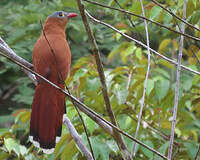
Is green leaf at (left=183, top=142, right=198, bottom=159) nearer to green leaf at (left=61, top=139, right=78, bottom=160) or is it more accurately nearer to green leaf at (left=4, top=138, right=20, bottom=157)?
green leaf at (left=61, top=139, right=78, bottom=160)

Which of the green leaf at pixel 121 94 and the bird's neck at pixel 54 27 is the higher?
the bird's neck at pixel 54 27

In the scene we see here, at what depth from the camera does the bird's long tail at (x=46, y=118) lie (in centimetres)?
160

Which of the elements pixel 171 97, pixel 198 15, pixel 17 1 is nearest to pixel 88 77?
pixel 171 97

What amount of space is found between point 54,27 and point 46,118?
0.62 m

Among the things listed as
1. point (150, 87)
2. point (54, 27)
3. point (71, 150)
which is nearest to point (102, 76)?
point (71, 150)

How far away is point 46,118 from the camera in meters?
1.62

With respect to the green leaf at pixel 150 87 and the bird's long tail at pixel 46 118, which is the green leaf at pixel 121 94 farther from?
the bird's long tail at pixel 46 118

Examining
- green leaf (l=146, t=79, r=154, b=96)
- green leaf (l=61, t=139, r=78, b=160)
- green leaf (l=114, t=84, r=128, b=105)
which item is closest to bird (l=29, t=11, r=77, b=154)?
green leaf (l=61, t=139, r=78, b=160)

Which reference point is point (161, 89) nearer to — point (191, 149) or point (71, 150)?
point (191, 149)

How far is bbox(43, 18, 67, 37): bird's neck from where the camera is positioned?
6.47ft

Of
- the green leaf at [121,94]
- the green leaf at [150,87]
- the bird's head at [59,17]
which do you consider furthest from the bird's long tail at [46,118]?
the bird's head at [59,17]

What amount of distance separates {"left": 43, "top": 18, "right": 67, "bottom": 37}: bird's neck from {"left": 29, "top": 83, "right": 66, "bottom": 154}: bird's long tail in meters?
0.42

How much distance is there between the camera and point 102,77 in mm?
974

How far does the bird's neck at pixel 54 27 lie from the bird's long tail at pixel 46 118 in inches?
16.7
